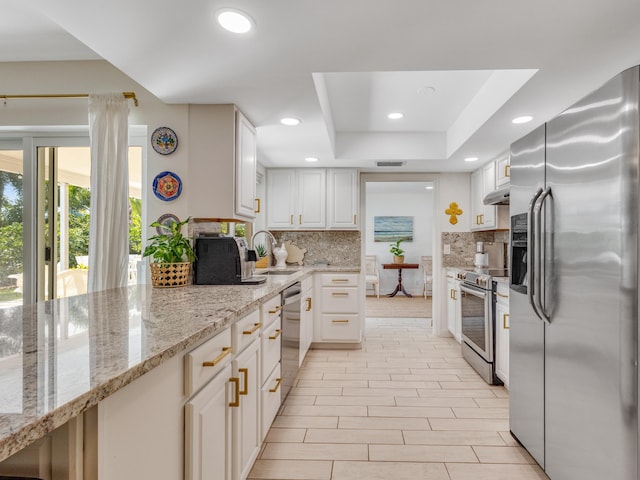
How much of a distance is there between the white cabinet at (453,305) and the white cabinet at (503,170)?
115cm

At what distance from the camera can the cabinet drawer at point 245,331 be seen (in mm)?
1555

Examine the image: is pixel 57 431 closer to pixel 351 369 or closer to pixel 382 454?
pixel 382 454

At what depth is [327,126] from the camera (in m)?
3.20

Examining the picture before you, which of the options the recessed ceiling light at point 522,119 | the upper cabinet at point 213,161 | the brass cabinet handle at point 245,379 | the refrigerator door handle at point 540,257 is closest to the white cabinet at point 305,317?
the upper cabinet at point 213,161

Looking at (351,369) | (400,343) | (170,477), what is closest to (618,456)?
(170,477)

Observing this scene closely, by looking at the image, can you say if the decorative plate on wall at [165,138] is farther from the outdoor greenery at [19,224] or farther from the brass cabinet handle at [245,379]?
the brass cabinet handle at [245,379]

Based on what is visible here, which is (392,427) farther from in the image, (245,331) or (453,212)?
(453,212)

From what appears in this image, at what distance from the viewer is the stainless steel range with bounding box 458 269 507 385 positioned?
3207mm

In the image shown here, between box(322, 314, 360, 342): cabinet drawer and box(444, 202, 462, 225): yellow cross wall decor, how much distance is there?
1824mm

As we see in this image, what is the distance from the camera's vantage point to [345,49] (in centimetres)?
189

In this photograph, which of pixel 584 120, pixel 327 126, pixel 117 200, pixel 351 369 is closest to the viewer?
pixel 584 120

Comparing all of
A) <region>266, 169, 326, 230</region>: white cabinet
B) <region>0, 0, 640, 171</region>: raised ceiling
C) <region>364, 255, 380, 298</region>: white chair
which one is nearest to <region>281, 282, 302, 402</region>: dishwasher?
<region>0, 0, 640, 171</region>: raised ceiling

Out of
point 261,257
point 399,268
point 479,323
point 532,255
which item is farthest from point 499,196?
point 399,268

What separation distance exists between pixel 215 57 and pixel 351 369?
2802 mm
